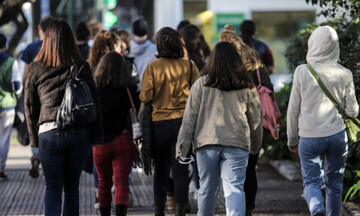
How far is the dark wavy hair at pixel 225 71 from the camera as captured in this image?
19.2ft

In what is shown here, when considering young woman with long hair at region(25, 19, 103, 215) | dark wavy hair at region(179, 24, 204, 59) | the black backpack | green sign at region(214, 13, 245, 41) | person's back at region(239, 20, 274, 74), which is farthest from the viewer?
green sign at region(214, 13, 245, 41)

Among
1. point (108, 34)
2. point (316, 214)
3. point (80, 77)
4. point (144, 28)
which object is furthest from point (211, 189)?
point (144, 28)

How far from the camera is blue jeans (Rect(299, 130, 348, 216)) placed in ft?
20.5

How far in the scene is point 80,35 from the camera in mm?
10547

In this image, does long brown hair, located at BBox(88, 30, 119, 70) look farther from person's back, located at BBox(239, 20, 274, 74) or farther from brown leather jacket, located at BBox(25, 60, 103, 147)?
person's back, located at BBox(239, 20, 274, 74)

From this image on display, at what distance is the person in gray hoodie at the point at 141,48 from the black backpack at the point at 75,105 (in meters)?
3.91

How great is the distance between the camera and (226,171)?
5.88 meters

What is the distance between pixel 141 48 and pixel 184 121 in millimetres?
3967

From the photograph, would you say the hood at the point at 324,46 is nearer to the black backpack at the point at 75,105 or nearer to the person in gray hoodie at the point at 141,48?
the black backpack at the point at 75,105

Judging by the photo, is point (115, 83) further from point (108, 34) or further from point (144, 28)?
point (144, 28)

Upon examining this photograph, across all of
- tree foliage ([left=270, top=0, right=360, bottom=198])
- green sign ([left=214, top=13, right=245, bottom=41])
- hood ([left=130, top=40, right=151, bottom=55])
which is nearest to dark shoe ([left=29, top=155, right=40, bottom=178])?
hood ([left=130, top=40, right=151, bottom=55])

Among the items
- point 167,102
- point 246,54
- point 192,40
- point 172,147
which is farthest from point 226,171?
point 192,40

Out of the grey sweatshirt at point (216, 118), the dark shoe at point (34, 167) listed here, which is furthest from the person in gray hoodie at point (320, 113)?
the dark shoe at point (34, 167)

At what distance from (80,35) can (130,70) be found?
342 cm
